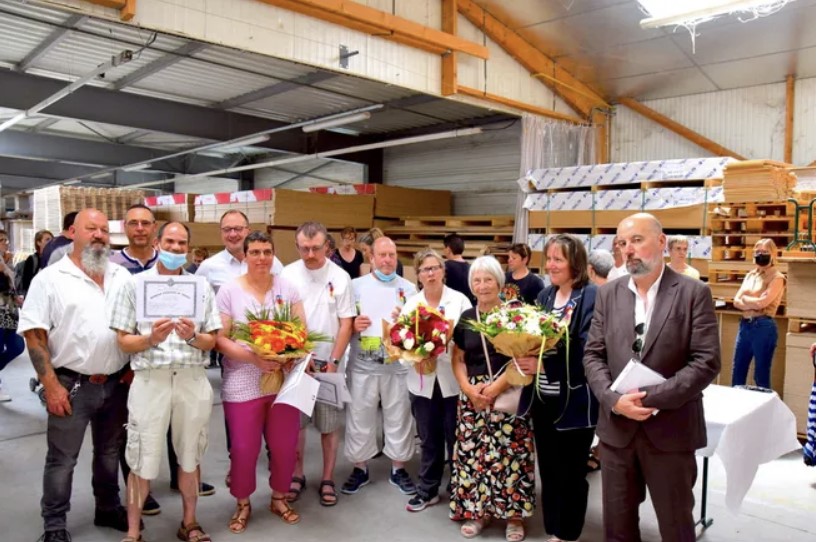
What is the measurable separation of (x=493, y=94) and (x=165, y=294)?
21.4 ft

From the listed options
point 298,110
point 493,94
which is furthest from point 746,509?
point 298,110

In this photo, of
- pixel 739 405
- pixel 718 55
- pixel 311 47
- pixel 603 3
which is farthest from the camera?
pixel 718 55

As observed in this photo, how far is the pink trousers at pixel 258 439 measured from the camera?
325cm

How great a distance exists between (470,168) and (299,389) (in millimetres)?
8425

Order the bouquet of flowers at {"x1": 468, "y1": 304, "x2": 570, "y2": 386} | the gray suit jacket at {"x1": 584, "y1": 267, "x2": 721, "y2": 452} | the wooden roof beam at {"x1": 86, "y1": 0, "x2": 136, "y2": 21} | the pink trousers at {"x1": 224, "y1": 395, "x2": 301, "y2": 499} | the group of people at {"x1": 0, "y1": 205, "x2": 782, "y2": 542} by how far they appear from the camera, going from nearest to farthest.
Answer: the gray suit jacket at {"x1": 584, "y1": 267, "x2": 721, "y2": 452}
the group of people at {"x1": 0, "y1": 205, "x2": 782, "y2": 542}
the bouquet of flowers at {"x1": 468, "y1": 304, "x2": 570, "y2": 386}
the pink trousers at {"x1": 224, "y1": 395, "x2": 301, "y2": 499}
the wooden roof beam at {"x1": 86, "y1": 0, "x2": 136, "y2": 21}

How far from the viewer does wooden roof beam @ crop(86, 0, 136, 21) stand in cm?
507

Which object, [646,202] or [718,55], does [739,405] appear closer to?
[646,202]

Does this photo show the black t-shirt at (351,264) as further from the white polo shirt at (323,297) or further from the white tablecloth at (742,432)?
the white tablecloth at (742,432)

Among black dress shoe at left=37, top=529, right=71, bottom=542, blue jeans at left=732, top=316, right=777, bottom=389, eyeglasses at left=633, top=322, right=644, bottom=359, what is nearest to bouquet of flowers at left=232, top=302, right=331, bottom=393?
black dress shoe at left=37, top=529, right=71, bottom=542

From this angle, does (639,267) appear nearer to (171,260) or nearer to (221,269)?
(171,260)

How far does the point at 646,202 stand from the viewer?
7.25m

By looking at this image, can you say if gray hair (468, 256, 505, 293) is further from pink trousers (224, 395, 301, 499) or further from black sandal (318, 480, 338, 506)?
black sandal (318, 480, 338, 506)

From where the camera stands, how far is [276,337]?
3.03 metres

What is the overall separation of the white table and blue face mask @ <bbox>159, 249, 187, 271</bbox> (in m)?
2.59
